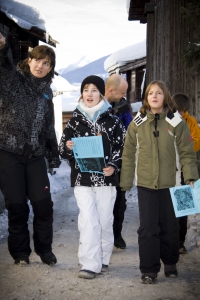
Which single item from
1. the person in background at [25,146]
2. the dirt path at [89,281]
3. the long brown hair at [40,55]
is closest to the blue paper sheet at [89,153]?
the person in background at [25,146]

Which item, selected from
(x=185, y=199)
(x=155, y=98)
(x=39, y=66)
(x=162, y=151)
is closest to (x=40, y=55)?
(x=39, y=66)

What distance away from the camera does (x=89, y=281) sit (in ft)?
14.3

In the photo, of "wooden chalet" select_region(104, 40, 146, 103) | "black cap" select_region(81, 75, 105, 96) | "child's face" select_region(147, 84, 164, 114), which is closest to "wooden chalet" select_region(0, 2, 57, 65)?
"black cap" select_region(81, 75, 105, 96)

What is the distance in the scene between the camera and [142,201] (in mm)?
4465

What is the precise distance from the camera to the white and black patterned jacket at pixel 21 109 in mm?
4656

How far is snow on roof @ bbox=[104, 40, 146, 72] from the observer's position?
1065 inches

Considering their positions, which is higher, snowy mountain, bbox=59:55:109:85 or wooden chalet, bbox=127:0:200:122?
snowy mountain, bbox=59:55:109:85

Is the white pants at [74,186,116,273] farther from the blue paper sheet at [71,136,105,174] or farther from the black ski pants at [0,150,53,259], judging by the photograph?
the black ski pants at [0,150,53,259]

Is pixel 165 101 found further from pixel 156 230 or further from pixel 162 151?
pixel 156 230

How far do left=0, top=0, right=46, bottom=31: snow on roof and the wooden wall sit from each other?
3.06 m

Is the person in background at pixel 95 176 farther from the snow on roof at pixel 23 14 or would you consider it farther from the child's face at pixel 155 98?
the snow on roof at pixel 23 14

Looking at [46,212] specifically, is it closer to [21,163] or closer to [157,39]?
[21,163]

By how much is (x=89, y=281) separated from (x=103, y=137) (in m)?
1.39

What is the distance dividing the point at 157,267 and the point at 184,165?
0.98 m
